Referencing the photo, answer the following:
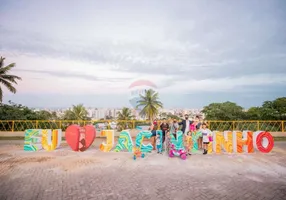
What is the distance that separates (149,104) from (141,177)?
44060 millimetres

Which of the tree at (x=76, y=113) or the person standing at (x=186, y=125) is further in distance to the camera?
the tree at (x=76, y=113)

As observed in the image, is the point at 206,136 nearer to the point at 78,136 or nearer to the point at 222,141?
the point at 222,141

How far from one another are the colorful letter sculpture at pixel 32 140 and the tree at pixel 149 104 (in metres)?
38.6

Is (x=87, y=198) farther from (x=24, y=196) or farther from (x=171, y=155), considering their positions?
(x=171, y=155)

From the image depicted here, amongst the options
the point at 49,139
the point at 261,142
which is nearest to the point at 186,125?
the point at 261,142

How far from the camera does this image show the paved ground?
5891 millimetres

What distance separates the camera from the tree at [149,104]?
50906 mm

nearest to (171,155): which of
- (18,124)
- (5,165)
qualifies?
(5,165)

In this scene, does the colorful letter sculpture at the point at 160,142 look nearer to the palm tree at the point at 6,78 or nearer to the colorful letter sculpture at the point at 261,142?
the colorful letter sculpture at the point at 261,142

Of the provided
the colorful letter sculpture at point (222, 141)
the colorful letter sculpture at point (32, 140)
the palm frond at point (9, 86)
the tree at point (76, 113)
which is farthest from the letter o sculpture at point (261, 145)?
the tree at point (76, 113)

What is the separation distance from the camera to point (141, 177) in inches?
293

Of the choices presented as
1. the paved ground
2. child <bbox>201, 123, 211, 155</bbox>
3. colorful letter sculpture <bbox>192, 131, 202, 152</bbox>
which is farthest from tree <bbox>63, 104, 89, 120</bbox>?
child <bbox>201, 123, 211, 155</bbox>

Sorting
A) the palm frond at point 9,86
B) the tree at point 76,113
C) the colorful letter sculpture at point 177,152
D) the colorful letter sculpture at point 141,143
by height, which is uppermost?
the palm frond at point 9,86

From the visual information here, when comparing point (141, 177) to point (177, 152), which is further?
point (177, 152)
